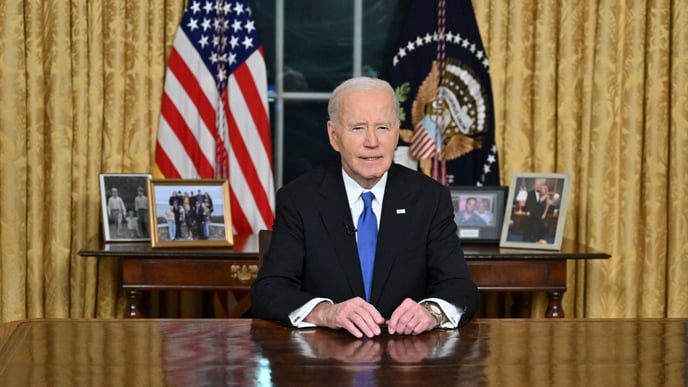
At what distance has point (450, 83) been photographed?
187 inches

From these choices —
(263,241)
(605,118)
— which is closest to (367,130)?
(263,241)

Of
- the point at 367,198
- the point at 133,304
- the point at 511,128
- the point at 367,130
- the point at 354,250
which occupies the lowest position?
the point at 133,304

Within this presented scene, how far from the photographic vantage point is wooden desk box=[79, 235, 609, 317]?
412cm

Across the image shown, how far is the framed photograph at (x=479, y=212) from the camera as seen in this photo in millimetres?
4438

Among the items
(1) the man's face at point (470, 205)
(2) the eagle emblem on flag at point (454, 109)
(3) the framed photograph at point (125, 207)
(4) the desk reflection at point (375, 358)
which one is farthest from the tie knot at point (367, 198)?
(2) the eagle emblem on flag at point (454, 109)

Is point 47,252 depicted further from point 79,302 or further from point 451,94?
point 451,94

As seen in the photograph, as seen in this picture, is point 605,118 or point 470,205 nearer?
point 470,205

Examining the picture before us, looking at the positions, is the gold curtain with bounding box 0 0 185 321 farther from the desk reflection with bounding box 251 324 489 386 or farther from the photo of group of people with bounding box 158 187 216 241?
the desk reflection with bounding box 251 324 489 386

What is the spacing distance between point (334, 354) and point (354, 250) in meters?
0.66

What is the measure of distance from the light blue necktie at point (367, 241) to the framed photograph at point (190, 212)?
145 centimetres

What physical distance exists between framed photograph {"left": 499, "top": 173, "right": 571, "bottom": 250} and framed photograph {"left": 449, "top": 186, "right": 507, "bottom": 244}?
0.22 ft

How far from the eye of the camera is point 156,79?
15.3 ft

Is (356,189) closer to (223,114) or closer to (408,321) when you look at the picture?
(408,321)

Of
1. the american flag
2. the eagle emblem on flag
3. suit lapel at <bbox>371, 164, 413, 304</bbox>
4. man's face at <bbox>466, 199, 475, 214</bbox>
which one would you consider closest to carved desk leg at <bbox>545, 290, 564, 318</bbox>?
man's face at <bbox>466, 199, 475, 214</bbox>
